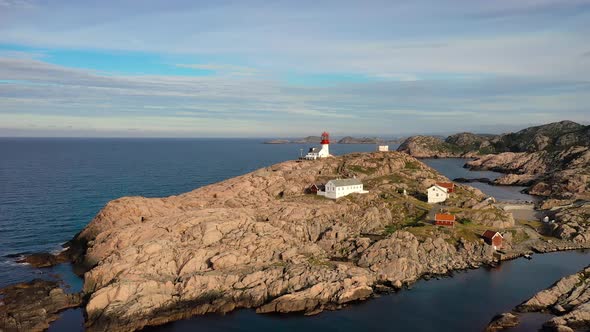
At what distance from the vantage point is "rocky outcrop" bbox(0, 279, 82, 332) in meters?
48.6

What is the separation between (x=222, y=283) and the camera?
55844mm

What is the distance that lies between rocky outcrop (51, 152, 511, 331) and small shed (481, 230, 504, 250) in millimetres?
3198

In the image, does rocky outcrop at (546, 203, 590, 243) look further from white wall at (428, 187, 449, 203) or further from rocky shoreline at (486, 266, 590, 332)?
rocky shoreline at (486, 266, 590, 332)

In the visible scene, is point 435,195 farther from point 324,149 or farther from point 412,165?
point 324,149

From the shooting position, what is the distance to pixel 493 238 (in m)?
72.2

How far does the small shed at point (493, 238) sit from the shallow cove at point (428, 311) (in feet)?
24.4

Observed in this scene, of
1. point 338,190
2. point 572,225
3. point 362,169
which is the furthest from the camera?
point 362,169

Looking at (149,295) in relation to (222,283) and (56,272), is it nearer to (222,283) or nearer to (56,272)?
(222,283)

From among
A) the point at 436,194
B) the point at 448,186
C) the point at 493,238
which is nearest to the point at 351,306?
the point at 493,238

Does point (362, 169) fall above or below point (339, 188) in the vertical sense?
above

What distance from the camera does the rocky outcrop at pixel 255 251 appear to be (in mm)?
52938

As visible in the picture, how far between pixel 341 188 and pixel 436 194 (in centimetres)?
2067

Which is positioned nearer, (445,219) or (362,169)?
(445,219)

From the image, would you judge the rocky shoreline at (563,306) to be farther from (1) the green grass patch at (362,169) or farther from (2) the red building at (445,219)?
(1) the green grass patch at (362,169)
